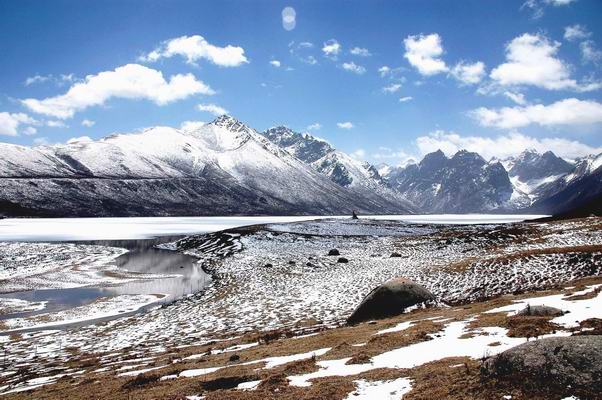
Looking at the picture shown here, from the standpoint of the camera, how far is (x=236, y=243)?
298ft

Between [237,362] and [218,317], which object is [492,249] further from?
[237,362]

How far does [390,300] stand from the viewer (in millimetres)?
30203

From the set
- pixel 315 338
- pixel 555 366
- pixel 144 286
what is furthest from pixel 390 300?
pixel 144 286

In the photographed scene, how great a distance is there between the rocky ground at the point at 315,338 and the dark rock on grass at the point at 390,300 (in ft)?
4.51

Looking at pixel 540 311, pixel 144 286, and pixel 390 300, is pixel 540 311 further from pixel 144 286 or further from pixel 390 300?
pixel 144 286

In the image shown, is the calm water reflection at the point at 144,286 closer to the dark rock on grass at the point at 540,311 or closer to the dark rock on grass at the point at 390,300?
the dark rock on grass at the point at 390,300

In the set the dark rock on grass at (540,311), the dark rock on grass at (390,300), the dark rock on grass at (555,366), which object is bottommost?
the dark rock on grass at (390,300)

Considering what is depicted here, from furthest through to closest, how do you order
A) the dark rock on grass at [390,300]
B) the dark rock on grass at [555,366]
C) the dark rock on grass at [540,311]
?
the dark rock on grass at [390,300]
the dark rock on grass at [540,311]
the dark rock on grass at [555,366]

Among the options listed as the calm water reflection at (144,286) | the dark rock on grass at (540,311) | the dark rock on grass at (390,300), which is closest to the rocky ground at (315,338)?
the dark rock on grass at (540,311)

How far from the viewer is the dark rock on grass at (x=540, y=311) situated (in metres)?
19.5

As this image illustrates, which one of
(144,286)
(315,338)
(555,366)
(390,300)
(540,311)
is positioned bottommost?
(144,286)

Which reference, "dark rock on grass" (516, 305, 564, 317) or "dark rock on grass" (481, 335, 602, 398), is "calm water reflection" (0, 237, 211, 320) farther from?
"dark rock on grass" (481, 335, 602, 398)

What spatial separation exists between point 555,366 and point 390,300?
1940cm

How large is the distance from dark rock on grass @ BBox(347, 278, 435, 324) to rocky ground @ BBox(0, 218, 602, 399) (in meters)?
1.38
